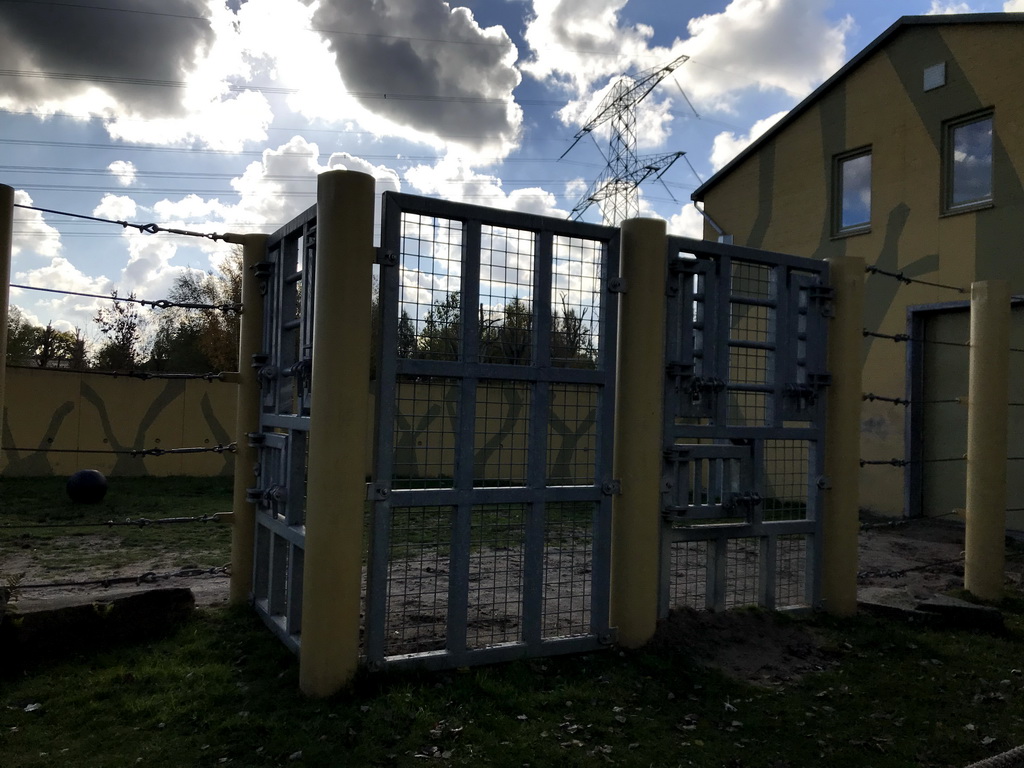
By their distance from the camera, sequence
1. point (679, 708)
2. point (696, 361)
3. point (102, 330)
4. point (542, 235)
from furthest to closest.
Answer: point (102, 330), point (696, 361), point (542, 235), point (679, 708)

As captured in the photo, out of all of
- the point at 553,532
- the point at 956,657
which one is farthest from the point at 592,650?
the point at 553,532

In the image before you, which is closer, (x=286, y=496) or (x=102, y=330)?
(x=286, y=496)

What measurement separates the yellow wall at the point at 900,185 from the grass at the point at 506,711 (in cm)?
728

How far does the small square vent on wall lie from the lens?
1123 centimetres

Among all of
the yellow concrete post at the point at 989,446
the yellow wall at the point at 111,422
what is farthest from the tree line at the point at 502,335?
the yellow wall at the point at 111,422

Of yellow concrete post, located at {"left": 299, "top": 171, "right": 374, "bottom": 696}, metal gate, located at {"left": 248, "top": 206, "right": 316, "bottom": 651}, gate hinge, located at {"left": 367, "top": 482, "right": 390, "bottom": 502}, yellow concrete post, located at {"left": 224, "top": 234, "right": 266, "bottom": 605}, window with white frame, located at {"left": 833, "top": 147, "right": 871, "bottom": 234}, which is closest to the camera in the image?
yellow concrete post, located at {"left": 299, "top": 171, "right": 374, "bottom": 696}

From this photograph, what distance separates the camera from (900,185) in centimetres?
1178

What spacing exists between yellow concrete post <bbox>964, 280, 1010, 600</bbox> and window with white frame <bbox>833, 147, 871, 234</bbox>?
6.30 m

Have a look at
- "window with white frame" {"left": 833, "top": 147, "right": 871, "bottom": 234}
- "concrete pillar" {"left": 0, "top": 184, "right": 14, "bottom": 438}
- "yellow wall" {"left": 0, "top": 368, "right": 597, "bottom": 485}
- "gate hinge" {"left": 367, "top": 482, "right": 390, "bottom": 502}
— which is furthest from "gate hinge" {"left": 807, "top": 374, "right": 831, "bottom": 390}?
"yellow wall" {"left": 0, "top": 368, "right": 597, "bottom": 485}

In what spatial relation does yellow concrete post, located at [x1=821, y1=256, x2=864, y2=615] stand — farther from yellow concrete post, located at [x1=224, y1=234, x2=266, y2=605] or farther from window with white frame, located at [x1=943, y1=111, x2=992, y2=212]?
window with white frame, located at [x1=943, y1=111, x2=992, y2=212]

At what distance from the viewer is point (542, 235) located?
4.61 metres

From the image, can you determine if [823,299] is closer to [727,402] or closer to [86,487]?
[727,402]

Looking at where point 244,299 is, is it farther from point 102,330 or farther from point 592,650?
point 102,330

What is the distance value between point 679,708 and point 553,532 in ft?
19.3
